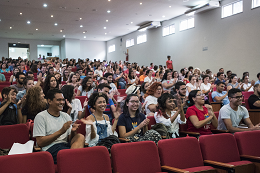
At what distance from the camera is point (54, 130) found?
7.66 ft

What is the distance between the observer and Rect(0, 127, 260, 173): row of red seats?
5.82 feet

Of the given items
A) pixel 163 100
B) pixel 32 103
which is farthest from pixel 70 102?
pixel 163 100

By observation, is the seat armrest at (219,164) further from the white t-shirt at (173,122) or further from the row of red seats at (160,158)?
the white t-shirt at (173,122)

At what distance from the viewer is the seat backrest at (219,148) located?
2363 millimetres

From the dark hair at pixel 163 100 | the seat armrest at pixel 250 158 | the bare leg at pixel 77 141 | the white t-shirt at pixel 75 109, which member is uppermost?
the dark hair at pixel 163 100

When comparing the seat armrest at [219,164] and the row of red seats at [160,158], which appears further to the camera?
the seat armrest at [219,164]

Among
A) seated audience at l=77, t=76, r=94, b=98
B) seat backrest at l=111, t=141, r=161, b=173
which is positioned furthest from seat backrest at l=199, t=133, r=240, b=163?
seated audience at l=77, t=76, r=94, b=98

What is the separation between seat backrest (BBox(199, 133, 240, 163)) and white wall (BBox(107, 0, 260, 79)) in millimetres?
8366

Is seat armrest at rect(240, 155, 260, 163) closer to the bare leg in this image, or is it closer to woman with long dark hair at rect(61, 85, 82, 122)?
the bare leg

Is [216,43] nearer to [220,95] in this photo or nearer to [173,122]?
[220,95]

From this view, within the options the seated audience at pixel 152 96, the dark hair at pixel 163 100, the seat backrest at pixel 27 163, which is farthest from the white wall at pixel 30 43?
the seat backrest at pixel 27 163

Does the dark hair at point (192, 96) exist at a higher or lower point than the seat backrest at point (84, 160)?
higher

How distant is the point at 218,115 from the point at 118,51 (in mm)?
18940

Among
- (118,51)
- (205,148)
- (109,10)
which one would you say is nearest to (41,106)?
(205,148)
